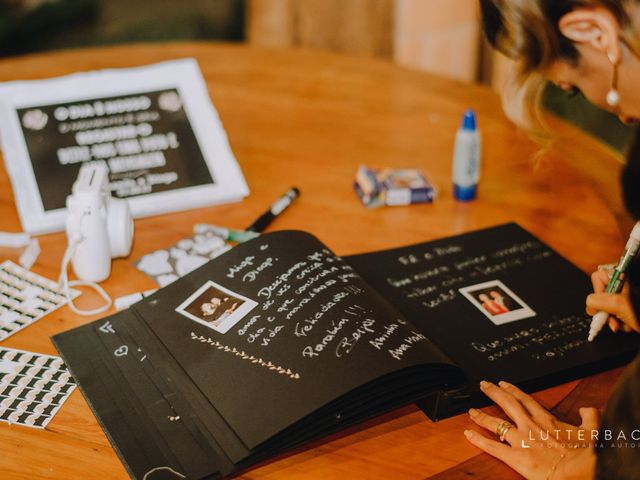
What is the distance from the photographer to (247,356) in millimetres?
858

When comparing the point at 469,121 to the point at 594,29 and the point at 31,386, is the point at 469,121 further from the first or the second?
Answer: the point at 31,386

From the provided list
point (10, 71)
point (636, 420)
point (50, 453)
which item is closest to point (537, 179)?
point (636, 420)

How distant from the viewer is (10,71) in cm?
166

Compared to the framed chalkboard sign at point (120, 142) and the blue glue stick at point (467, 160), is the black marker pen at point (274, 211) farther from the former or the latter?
the blue glue stick at point (467, 160)

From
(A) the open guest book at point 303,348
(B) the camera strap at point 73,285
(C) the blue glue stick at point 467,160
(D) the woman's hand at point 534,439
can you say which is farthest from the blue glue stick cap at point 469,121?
(B) the camera strap at point 73,285

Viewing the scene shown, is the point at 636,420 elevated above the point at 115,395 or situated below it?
above

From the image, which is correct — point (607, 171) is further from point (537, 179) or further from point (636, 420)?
point (636, 420)

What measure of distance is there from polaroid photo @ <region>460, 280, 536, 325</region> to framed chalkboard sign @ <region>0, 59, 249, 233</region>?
462 millimetres

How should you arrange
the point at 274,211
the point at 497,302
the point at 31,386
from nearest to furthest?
the point at 31,386 → the point at 497,302 → the point at 274,211

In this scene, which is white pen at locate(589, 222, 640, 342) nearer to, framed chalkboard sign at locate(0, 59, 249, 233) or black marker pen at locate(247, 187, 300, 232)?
black marker pen at locate(247, 187, 300, 232)

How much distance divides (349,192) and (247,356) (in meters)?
0.53

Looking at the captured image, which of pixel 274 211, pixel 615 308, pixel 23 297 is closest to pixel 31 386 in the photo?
pixel 23 297

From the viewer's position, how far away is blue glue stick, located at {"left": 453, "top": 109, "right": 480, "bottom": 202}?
1.26 metres

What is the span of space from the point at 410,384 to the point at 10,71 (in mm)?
1250
